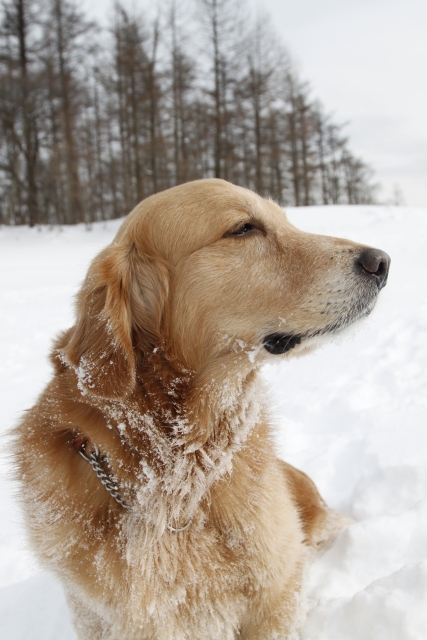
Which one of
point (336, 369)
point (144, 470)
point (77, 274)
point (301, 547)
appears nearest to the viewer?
point (144, 470)

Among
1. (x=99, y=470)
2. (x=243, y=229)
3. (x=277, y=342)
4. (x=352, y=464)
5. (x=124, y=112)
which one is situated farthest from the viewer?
(x=124, y=112)

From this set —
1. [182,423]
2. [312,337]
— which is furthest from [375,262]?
[182,423]

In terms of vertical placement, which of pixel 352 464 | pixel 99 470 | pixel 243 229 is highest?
pixel 243 229

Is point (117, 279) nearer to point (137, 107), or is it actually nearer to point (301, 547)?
point (301, 547)

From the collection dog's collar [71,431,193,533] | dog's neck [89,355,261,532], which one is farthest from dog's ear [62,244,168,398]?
dog's collar [71,431,193,533]

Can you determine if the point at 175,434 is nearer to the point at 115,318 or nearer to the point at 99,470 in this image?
the point at 99,470

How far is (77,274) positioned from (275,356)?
10.5 metres

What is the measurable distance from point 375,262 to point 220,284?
0.70m

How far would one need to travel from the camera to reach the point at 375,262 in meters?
2.00

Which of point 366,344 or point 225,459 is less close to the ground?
point 225,459

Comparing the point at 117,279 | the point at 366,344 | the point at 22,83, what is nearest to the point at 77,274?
the point at 366,344

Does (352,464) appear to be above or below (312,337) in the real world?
below

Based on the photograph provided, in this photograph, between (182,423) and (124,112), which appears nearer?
(182,423)

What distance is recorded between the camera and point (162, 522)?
1.81 metres
